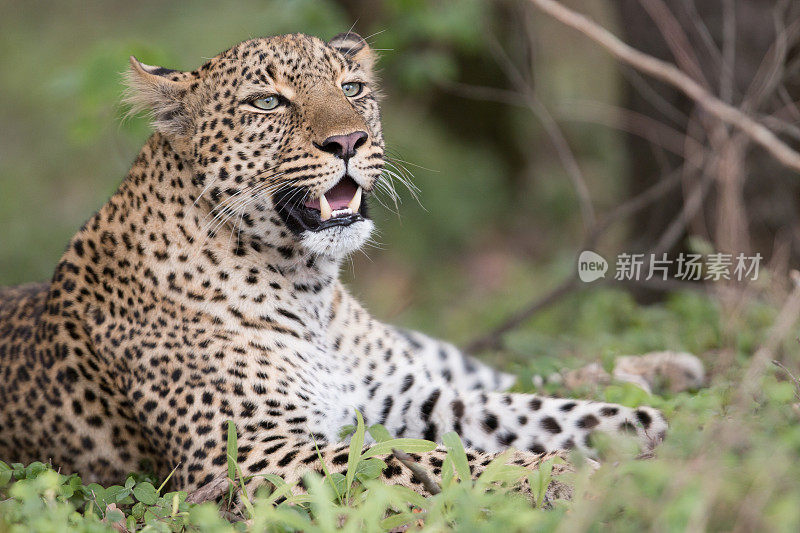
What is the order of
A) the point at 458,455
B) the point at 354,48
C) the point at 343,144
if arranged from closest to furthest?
1. the point at 458,455
2. the point at 343,144
3. the point at 354,48

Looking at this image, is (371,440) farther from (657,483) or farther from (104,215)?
(657,483)

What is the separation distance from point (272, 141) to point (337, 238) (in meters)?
0.64

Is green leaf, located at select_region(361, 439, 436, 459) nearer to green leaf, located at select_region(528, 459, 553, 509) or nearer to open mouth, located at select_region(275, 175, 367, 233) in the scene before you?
green leaf, located at select_region(528, 459, 553, 509)

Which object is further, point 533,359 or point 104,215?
point 533,359

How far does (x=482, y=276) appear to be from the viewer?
516 inches

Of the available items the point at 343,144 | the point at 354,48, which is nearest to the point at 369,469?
the point at 343,144

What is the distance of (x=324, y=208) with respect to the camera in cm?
481

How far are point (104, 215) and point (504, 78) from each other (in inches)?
316

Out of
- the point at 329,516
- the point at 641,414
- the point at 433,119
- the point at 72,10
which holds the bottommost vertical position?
the point at 329,516

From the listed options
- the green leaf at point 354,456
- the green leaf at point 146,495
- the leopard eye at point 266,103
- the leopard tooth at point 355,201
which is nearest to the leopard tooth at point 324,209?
the leopard tooth at point 355,201

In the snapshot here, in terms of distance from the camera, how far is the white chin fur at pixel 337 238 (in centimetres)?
484

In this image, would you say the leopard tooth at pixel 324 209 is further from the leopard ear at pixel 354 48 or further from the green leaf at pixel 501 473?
the green leaf at pixel 501 473

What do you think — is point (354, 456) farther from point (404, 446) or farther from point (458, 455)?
point (458, 455)

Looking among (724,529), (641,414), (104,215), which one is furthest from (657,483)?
(104,215)
